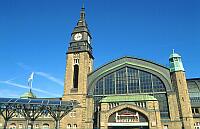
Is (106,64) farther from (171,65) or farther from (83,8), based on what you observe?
(83,8)

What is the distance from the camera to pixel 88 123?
5394cm

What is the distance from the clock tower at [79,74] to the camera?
181 ft

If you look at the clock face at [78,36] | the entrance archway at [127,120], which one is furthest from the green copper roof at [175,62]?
the clock face at [78,36]

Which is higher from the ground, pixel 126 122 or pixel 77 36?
pixel 77 36

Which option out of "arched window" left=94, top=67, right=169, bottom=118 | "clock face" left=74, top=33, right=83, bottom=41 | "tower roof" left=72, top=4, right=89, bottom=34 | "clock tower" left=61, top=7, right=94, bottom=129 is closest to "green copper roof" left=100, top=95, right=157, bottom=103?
"arched window" left=94, top=67, right=169, bottom=118

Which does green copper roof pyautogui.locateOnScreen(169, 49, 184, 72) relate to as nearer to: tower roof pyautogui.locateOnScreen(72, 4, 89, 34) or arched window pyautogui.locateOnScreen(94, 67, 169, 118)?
arched window pyautogui.locateOnScreen(94, 67, 169, 118)

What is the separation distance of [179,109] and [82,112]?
24.8 meters

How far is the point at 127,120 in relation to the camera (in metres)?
49.0

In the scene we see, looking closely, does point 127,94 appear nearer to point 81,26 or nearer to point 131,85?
point 131,85

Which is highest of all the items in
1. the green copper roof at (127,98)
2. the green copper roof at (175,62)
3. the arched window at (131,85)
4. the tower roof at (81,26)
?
the tower roof at (81,26)

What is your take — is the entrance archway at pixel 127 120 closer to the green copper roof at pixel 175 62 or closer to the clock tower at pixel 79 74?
the clock tower at pixel 79 74

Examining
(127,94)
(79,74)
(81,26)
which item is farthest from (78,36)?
(127,94)

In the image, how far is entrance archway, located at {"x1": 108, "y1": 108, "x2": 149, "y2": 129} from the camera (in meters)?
48.0

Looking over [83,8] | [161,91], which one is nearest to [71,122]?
[161,91]
